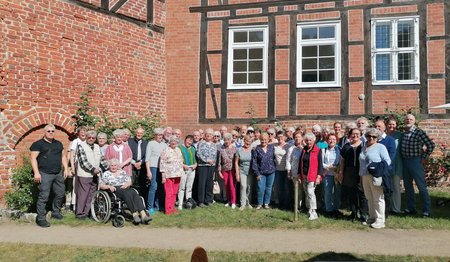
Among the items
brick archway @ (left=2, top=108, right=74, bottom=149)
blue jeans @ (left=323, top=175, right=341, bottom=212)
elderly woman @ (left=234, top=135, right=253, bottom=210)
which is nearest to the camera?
blue jeans @ (left=323, top=175, right=341, bottom=212)

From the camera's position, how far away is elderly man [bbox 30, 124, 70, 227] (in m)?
7.34

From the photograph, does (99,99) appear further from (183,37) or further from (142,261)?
(142,261)

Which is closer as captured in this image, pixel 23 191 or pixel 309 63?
pixel 23 191

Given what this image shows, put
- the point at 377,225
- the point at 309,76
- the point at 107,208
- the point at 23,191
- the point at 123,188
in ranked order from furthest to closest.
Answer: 1. the point at 309,76
2. the point at 23,191
3. the point at 123,188
4. the point at 107,208
5. the point at 377,225

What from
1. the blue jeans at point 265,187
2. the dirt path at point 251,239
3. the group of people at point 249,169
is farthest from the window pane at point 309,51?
the dirt path at point 251,239

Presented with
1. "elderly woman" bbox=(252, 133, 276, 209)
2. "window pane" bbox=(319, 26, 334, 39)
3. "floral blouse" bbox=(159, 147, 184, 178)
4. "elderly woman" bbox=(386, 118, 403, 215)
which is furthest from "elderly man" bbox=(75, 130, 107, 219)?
"window pane" bbox=(319, 26, 334, 39)

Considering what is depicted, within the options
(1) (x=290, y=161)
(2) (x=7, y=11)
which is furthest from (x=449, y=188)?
(2) (x=7, y=11)

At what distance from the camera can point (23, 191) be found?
8023 mm

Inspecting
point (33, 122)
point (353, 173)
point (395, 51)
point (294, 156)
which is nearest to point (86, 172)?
point (33, 122)

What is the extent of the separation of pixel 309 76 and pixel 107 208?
7.10m

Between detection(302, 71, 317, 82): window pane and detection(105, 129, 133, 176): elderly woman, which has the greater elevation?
detection(302, 71, 317, 82): window pane

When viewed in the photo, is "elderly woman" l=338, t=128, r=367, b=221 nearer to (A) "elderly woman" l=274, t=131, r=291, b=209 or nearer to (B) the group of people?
(B) the group of people

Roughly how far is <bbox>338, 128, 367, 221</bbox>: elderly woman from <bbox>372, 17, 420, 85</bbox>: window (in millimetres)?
4807

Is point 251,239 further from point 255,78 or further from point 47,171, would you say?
point 255,78
